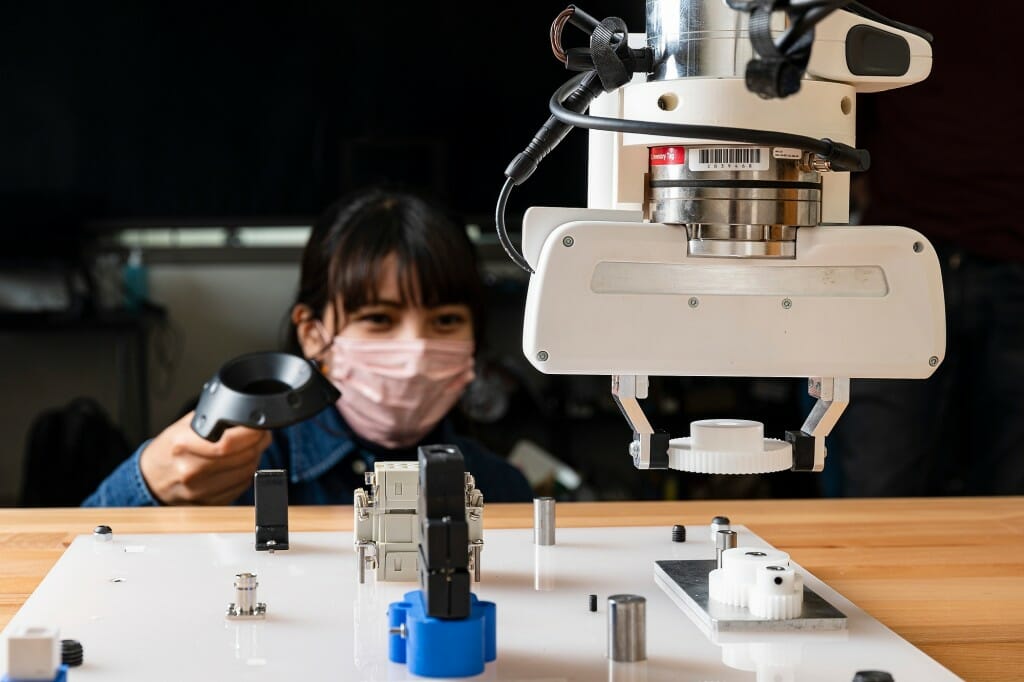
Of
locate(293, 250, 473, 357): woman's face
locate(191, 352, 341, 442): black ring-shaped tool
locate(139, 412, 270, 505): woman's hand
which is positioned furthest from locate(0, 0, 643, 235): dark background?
locate(191, 352, 341, 442): black ring-shaped tool

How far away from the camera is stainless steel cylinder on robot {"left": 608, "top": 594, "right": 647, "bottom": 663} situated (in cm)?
72

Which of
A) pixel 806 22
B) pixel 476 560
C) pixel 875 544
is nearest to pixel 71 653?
pixel 476 560

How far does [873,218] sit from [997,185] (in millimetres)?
237

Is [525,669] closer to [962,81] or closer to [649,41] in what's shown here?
[649,41]

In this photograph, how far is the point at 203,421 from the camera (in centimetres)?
119

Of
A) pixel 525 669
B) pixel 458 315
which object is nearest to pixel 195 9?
pixel 458 315

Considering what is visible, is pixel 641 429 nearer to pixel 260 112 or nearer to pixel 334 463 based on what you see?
pixel 334 463

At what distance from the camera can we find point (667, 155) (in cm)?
79

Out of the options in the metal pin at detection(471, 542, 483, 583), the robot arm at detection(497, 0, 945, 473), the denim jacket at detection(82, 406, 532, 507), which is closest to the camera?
the robot arm at detection(497, 0, 945, 473)

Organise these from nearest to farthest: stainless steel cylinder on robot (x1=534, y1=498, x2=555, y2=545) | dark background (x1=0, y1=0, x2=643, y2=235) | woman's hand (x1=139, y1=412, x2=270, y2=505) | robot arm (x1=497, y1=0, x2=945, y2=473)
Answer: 1. robot arm (x1=497, y1=0, x2=945, y2=473)
2. stainless steel cylinder on robot (x1=534, y1=498, x2=555, y2=545)
3. woman's hand (x1=139, y1=412, x2=270, y2=505)
4. dark background (x1=0, y1=0, x2=643, y2=235)

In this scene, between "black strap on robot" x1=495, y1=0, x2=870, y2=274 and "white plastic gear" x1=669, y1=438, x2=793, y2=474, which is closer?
"black strap on robot" x1=495, y1=0, x2=870, y2=274

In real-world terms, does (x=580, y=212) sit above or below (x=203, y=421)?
above

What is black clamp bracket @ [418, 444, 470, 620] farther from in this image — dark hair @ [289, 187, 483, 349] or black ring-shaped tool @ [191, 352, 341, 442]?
dark hair @ [289, 187, 483, 349]

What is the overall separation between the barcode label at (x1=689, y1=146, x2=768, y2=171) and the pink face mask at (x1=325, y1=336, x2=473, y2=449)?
1110mm
